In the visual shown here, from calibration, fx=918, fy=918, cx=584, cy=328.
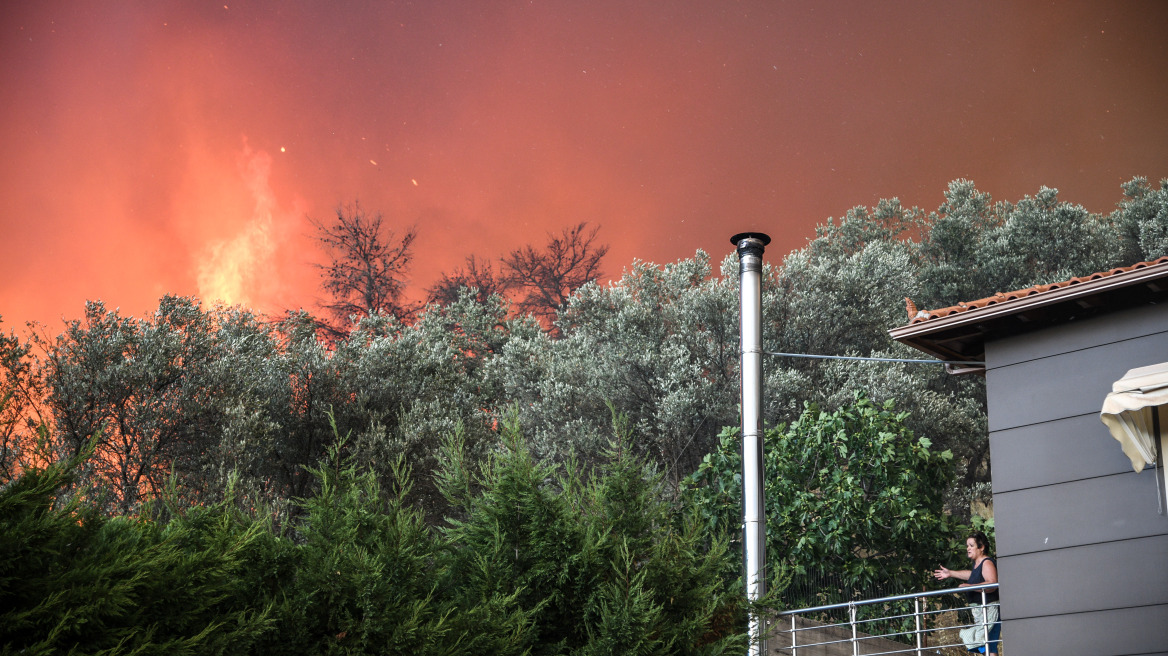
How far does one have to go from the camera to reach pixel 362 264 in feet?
101

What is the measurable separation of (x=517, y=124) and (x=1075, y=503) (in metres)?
37.3

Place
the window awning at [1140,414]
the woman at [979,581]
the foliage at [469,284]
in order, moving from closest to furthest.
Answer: the window awning at [1140,414] → the woman at [979,581] → the foliage at [469,284]

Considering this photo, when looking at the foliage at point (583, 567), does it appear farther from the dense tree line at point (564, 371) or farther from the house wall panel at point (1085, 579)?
the dense tree line at point (564, 371)

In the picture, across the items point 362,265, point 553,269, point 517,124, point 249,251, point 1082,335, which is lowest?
point 1082,335

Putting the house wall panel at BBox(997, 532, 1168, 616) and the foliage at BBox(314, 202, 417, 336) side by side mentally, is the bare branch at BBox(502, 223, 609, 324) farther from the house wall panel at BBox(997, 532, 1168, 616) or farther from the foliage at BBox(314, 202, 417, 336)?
the house wall panel at BBox(997, 532, 1168, 616)

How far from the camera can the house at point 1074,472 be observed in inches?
265

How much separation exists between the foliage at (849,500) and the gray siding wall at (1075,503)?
4.74 metres

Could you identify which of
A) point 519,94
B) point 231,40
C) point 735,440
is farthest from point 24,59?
point 735,440

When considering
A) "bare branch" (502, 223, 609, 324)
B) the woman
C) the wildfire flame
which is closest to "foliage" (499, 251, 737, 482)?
"bare branch" (502, 223, 609, 324)

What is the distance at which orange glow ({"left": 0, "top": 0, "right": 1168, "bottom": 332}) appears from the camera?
28.9 metres

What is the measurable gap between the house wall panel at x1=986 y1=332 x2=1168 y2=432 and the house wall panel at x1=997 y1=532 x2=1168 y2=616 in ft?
3.55

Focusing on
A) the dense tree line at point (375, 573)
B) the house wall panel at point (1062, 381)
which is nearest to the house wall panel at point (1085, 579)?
the house wall panel at point (1062, 381)

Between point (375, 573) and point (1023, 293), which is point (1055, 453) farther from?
point (375, 573)

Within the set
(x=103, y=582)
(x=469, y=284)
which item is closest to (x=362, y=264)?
(x=469, y=284)
